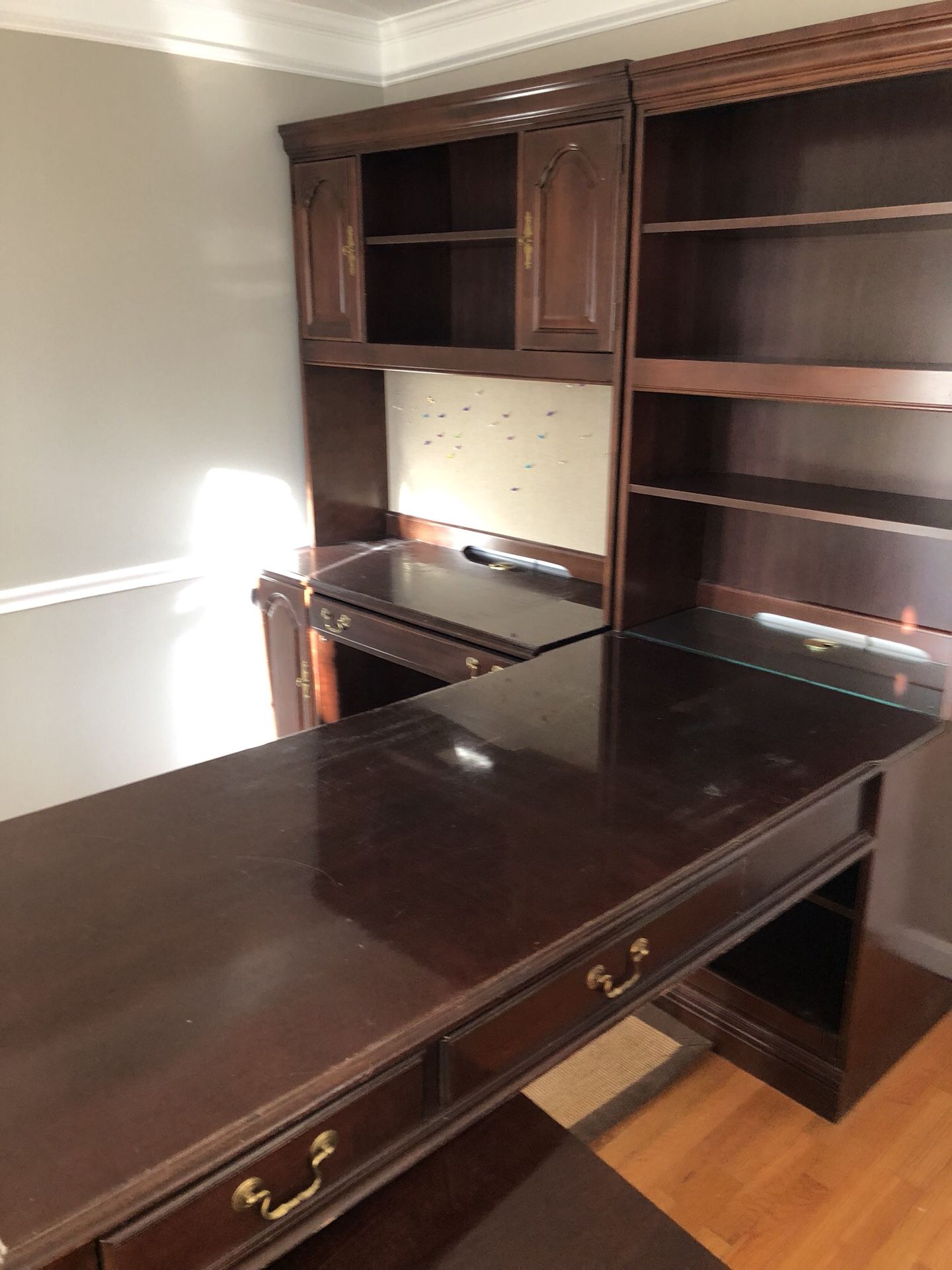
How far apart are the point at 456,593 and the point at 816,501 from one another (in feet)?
3.34

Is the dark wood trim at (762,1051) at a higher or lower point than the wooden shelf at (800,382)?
lower

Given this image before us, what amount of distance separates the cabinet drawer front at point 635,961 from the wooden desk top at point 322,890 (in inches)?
2.6

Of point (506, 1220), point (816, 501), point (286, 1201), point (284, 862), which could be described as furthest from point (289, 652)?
point (286, 1201)

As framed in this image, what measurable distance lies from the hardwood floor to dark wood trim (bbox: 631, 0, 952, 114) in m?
1.92

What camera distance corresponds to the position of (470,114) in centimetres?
225

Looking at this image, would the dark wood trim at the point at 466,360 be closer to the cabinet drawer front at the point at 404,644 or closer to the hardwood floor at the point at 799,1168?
the cabinet drawer front at the point at 404,644

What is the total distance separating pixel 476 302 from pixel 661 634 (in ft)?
3.93

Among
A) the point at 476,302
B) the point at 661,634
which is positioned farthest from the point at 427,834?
the point at 476,302

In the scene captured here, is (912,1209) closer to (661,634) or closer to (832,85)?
(661,634)

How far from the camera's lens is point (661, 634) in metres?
2.24

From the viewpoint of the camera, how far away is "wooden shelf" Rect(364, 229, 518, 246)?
2.32 meters

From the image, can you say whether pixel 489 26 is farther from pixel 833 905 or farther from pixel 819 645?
pixel 833 905

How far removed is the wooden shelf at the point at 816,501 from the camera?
1767 millimetres

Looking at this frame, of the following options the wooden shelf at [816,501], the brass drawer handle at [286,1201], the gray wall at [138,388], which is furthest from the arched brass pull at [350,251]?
the brass drawer handle at [286,1201]
